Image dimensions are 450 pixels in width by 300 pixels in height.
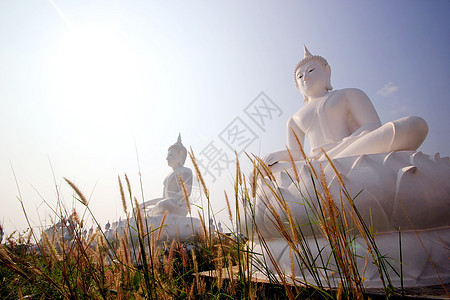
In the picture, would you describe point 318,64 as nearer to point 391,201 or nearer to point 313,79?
point 313,79

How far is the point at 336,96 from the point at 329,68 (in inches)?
35.2

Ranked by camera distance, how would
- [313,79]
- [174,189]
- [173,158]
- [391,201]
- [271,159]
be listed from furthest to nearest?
[173,158] < [174,189] < [313,79] < [271,159] < [391,201]

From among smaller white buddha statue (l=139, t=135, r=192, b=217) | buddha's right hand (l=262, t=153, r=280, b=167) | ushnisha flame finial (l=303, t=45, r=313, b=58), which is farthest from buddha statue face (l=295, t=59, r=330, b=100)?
smaller white buddha statue (l=139, t=135, r=192, b=217)

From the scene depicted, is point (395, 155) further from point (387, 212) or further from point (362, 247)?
point (362, 247)

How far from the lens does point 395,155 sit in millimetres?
1833

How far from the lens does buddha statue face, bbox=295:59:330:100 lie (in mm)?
3625

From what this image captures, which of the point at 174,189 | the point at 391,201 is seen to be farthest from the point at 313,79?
the point at 174,189

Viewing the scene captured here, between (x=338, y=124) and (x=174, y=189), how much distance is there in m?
4.68

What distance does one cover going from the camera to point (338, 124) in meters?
3.21

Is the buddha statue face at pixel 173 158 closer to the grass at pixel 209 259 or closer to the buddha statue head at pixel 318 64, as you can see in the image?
the buddha statue head at pixel 318 64

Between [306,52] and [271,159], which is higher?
[306,52]

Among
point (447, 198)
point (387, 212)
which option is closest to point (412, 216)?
point (387, 212)

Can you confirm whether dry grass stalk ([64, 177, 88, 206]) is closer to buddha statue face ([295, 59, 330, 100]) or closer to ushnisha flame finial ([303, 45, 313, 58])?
buddha statue face ([295, 59, 330, 100])

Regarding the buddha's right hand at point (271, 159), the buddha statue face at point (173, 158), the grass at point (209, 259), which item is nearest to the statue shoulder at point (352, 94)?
the buddha's right hand at point (271, 159)
